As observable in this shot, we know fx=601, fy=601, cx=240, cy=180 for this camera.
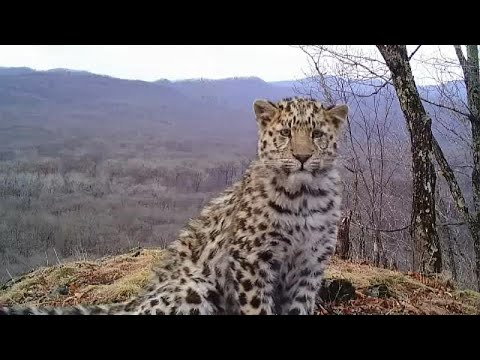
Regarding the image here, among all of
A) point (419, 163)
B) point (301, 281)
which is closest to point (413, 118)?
point (419, 163)

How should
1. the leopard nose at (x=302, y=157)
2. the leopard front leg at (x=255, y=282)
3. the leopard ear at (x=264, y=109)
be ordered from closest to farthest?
the leopard front leg at (x=255, y=282) < the leopard nose at (x=302, y=157) < the leopard ear at (x=264, y=109)

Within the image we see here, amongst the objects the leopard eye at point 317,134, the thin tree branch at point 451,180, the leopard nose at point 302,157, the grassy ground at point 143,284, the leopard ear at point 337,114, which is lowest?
the grassy ground at point 143,284

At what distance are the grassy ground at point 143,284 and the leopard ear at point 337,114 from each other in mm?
899

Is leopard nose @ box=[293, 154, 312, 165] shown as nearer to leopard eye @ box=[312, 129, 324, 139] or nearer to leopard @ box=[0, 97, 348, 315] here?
leopard @ box=[0, 97, 348, 315]

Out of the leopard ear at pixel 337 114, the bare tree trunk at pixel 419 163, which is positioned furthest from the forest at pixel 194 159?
the leopard ear at pixel 337 114

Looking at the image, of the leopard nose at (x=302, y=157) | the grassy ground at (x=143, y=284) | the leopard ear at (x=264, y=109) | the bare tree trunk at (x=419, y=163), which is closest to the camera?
the leopard nose at (x=302, y=157)

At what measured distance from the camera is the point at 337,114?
10.1 feet

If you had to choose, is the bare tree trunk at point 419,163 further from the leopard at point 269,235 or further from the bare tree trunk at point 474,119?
Answer: the leopard at point 269,235

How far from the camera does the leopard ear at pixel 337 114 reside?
3068mm

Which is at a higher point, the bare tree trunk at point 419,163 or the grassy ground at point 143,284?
the bare tree trunk at point 419,163

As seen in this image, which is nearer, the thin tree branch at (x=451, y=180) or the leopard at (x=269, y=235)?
the leopard at (x=269, y=235)

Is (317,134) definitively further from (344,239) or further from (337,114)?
(344,239)
